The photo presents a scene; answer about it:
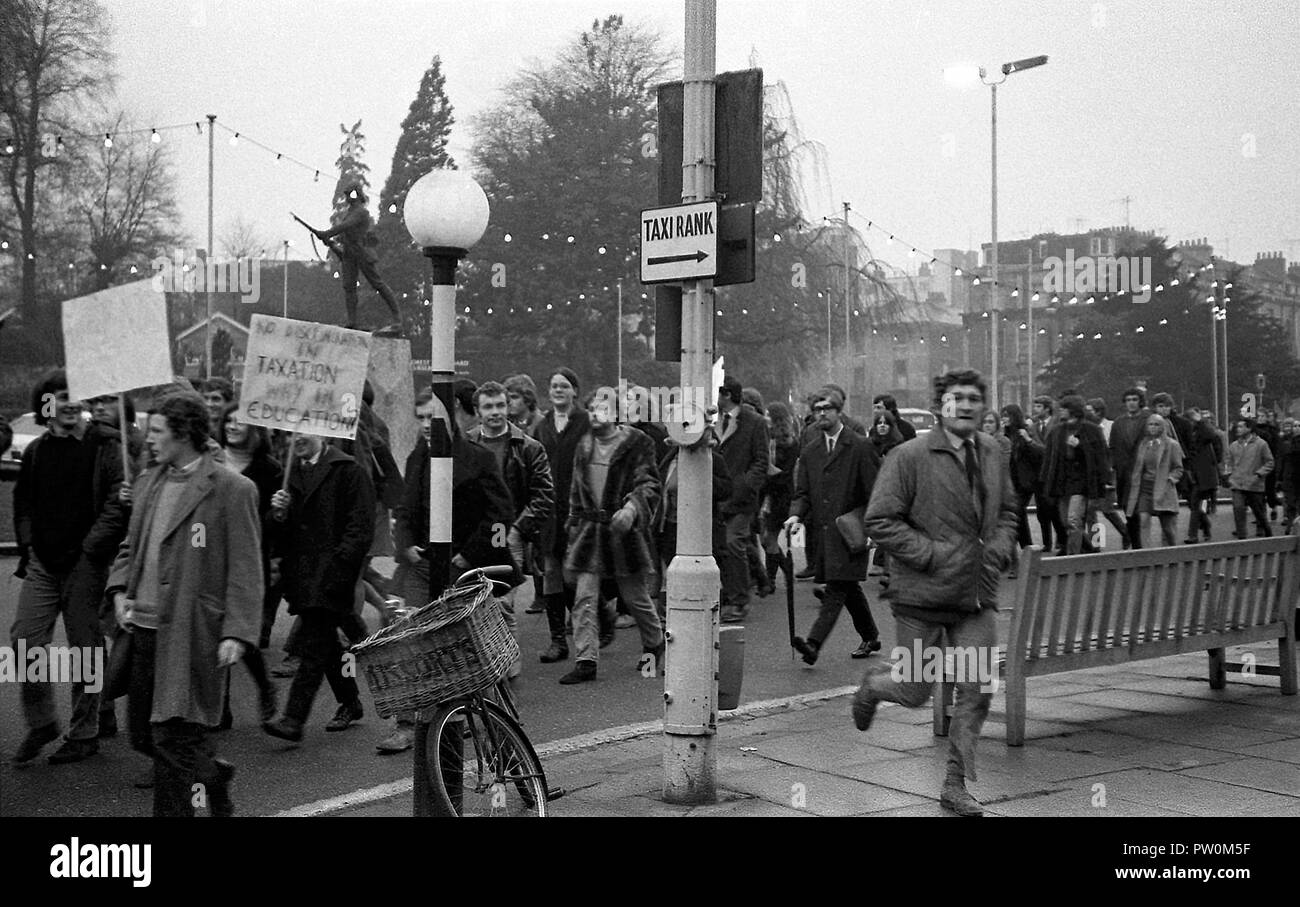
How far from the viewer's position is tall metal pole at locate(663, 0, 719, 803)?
5906mm

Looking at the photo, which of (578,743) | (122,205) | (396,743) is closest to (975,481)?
(578,743)

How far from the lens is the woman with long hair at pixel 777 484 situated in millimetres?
13688

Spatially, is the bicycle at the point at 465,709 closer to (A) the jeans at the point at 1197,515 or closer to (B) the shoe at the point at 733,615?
(B) the shoe at the point at 733,615

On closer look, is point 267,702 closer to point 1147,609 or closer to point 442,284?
point 442,284

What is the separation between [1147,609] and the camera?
24.1 feet

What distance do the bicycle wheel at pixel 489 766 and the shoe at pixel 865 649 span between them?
4993 millimetres

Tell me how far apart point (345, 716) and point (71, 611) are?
4.95ft

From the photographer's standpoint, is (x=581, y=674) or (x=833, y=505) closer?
(x=581, y=674)

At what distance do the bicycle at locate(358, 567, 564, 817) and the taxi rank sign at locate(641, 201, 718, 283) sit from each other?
1642mm

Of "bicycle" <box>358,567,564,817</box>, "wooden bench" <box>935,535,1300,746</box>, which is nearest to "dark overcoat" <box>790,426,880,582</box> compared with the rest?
"wooden bench" <box>935,535,1300,746</box>

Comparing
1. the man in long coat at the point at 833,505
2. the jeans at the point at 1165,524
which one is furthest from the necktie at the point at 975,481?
the jeans at the point at 1165,524
